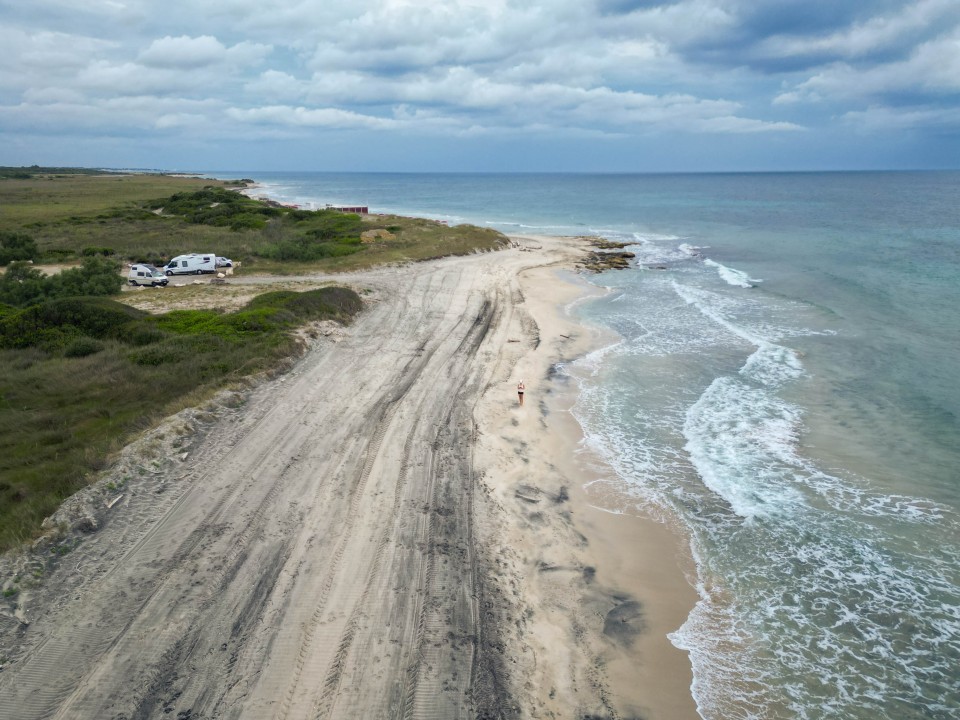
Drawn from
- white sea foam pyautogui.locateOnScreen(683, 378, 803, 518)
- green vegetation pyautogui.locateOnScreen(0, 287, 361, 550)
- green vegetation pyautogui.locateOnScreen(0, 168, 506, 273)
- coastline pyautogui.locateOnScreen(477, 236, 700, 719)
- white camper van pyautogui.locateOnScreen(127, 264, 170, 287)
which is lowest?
coastline pyautogui.locateOnScreen(477, 236, 700, 719)

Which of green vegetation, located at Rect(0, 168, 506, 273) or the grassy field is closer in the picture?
the grassy field

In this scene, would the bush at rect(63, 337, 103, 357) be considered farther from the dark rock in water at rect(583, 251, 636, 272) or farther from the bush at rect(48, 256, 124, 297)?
the dark rock in water at rect(583, 251, 636, 272)

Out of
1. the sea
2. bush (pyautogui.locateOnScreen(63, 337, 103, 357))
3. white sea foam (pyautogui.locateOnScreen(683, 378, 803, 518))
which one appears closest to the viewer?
the sea

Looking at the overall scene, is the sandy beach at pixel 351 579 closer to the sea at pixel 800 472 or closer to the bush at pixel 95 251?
the sea at pixel 800 472

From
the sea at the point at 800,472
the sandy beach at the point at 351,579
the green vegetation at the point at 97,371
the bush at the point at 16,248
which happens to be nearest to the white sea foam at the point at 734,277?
the sea at the point at 800,472

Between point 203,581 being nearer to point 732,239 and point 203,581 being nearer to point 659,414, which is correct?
point 659,414

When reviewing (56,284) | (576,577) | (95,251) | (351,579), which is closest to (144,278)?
(56,284)

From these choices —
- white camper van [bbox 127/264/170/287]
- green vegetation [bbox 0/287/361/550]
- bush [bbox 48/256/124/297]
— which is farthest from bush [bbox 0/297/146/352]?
white camper van [bbox 127/264/170/287]

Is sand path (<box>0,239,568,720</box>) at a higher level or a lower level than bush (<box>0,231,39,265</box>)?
lower
